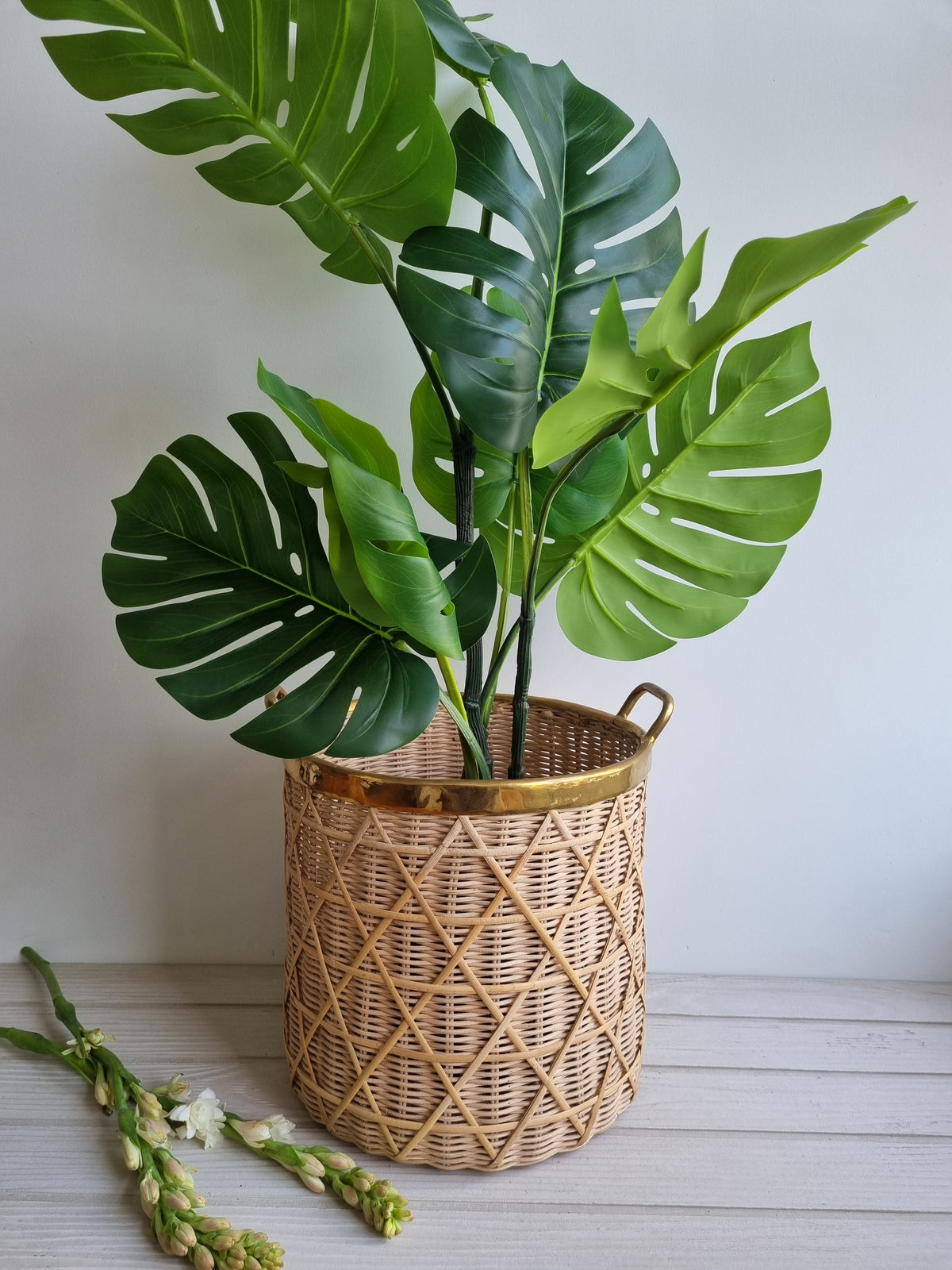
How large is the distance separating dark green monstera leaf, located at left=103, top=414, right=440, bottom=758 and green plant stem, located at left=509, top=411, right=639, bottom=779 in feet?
0.40

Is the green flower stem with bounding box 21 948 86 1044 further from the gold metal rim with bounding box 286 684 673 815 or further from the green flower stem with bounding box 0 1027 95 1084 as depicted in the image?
the gold metal rim with bounding box 286 684 673 815

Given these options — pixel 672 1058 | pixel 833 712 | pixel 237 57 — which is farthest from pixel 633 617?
pixel 237 57

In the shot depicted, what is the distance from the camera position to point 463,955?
0.78 metres

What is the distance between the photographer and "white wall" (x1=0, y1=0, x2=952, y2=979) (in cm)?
108

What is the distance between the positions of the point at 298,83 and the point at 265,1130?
86cm

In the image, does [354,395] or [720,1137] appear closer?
[720,1137]

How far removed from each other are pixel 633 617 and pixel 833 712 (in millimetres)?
371

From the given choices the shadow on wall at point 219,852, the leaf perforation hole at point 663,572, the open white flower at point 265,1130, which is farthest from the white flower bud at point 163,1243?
the leaf perforation hole at point 663,572

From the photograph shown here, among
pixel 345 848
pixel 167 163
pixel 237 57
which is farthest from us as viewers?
pixel 167 163

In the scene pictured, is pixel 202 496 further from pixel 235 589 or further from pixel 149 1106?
pixel 149 1106

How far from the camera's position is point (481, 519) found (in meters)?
0.94

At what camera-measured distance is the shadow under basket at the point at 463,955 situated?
782mm

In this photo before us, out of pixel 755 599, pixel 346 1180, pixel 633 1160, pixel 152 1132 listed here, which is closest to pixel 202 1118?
pixel 152 1132

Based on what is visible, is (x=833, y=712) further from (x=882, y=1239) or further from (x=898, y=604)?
(x=882, y=1239)
